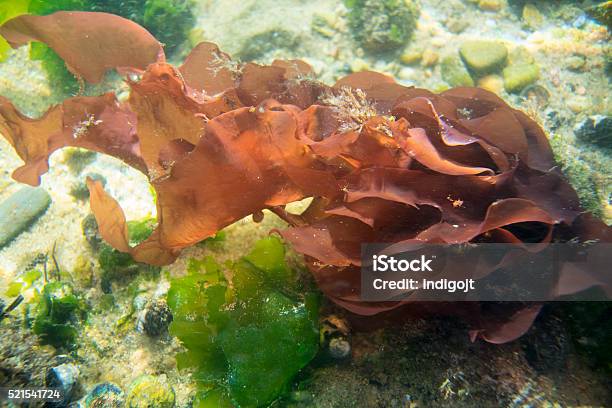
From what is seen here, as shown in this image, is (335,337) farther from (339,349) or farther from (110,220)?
(110,220)

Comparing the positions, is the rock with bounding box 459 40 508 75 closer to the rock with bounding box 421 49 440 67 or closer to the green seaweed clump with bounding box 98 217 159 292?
the rock with bounding box 421 49 440 67

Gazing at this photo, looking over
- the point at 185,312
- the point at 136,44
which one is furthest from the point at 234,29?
the point at 185,312

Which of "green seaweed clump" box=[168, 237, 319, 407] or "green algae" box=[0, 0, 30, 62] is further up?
"green algae" box=[0, 0, 30, 62]

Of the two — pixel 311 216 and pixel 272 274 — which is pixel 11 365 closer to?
pixel 272 274

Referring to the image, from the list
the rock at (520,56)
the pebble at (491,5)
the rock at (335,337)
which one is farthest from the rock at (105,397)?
the pebble at (491,5)

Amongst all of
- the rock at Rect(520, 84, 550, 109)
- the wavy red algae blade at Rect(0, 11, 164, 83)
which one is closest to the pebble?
the rock at Rect(520, 84, 550, 109)

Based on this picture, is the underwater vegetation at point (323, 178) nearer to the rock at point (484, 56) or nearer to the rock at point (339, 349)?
the rock at point (339, 349)

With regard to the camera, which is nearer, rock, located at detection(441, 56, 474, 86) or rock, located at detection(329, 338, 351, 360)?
rock, located at detection(329, 338, 351, 360)
